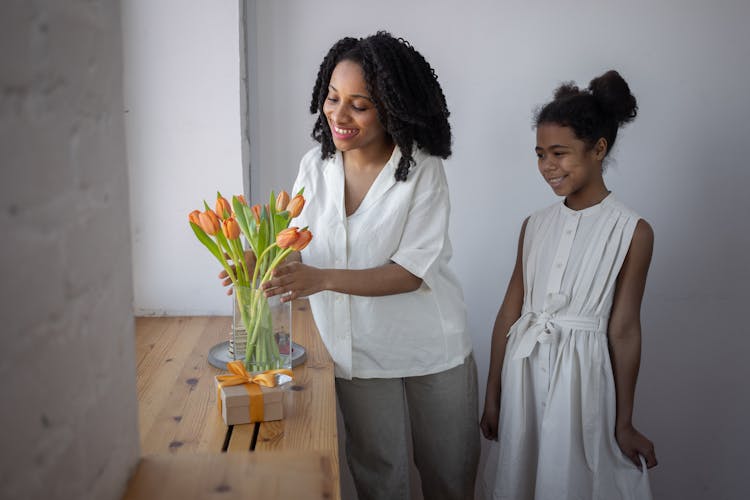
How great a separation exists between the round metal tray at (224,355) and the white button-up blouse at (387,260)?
0.07m

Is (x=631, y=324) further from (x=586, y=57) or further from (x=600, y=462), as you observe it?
(x=586, y=57)

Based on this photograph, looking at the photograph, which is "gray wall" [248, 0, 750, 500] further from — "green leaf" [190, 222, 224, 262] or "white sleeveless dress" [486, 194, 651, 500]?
"green leaf" [190, 222, 224, 262]

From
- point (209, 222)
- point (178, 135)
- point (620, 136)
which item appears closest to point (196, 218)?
point (209, 222)

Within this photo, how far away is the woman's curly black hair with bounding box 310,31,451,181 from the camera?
5.05ft

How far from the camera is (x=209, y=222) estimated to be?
1.42 m

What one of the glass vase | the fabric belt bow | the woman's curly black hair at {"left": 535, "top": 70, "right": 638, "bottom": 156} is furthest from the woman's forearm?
the woman's curly black hair at {"left": 535, "top": 70, "right": 638, "bottom": 156}

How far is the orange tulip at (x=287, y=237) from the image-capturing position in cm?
133

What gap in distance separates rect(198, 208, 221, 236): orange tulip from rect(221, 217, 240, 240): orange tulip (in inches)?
0.7

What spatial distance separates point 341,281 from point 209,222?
0.30 meters

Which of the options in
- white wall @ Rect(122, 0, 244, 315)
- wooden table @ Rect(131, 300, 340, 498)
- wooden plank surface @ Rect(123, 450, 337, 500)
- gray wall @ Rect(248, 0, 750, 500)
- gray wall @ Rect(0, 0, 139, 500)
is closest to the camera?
gray wall @ Rect(0, 0, 139, 500)

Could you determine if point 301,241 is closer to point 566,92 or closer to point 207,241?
point 207,241

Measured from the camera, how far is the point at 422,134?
162 centimetres

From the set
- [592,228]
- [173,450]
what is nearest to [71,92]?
[173,450]

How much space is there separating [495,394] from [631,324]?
413mm
